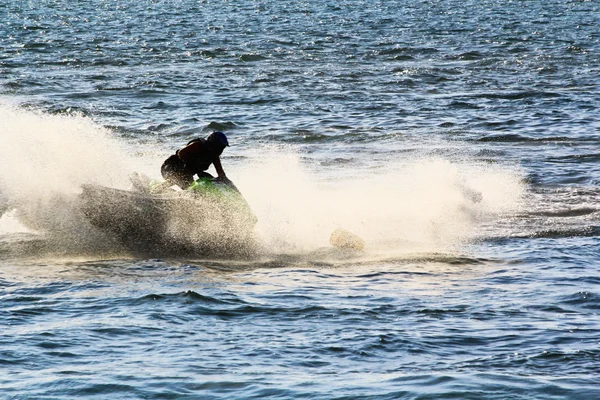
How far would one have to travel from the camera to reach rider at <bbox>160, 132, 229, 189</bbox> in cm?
1370

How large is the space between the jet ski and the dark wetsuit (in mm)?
214

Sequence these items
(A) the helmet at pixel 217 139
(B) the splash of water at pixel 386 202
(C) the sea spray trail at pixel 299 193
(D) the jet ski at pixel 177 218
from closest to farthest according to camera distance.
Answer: (D) the jet ski at pixel 177 218
(A) the helmet at pixel 217 139
(C) the sea spray trail at pixel 299 193
(B) the splash of water at pixel 386 202

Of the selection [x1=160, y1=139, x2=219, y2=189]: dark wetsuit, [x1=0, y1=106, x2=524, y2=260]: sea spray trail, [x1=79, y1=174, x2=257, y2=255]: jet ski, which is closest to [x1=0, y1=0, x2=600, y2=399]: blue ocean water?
[x1=0, y1=106, x2=524, y2=260]: sea spray trail

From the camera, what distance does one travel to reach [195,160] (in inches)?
546

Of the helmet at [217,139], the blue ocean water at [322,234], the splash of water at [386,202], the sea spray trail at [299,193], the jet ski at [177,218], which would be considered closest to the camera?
the blue ocean water at [322,234]

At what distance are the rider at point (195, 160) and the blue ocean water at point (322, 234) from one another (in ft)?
2.74

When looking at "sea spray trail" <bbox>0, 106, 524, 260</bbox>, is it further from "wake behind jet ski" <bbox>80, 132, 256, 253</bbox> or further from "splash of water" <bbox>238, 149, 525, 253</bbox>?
"wake behind jet ski" <bbox>80, 132, 256, 253</bbox>

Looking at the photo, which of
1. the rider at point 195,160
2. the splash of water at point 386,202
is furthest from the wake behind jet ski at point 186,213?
the splash of water at point 386,202

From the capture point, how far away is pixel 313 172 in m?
19.7

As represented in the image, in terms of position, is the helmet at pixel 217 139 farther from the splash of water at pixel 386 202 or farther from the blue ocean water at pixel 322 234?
the splash of water at pixel 386 202

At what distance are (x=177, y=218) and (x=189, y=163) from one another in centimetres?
78

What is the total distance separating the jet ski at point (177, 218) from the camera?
527 inches

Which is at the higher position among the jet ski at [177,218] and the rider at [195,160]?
the rider at [195,160]

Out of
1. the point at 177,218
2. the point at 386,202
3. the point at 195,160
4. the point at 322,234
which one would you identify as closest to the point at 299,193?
the point at 386,202
